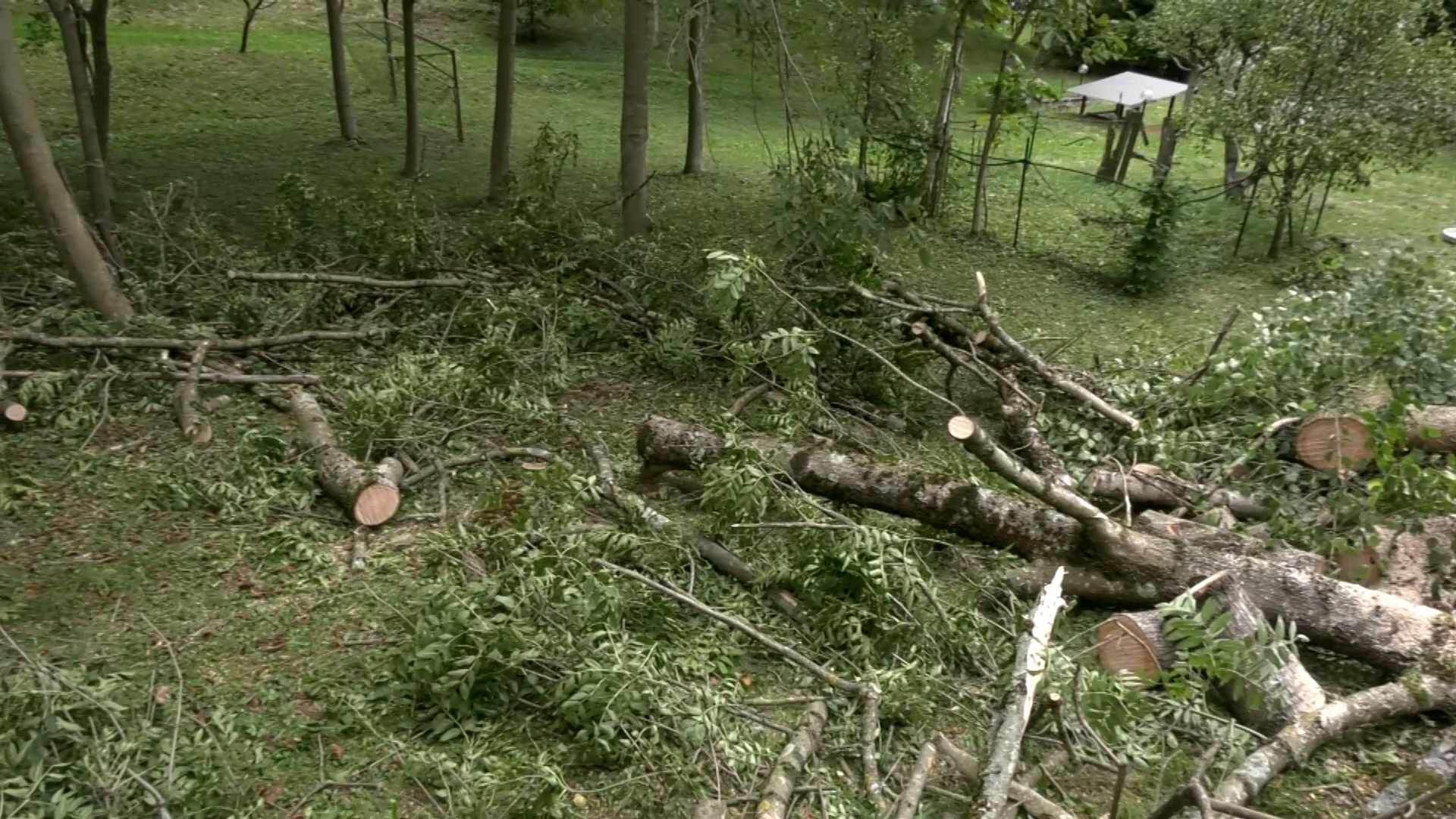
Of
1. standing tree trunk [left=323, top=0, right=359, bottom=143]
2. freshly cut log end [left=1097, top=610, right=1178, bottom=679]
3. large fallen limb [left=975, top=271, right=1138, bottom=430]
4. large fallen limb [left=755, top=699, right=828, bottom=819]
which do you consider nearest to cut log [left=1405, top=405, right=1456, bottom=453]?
large fallen limb [left=975, top=271, right=1138, bottom=430]

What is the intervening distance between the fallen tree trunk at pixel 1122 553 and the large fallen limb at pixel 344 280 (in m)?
2.56

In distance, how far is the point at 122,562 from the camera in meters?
4.37

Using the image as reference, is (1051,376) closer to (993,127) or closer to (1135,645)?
(1135,645)

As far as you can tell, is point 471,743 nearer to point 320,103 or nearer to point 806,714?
point 806,714

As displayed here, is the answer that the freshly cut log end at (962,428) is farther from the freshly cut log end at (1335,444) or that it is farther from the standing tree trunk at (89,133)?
the standing tree trunk at (89,133)

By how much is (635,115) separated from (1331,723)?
6487mm

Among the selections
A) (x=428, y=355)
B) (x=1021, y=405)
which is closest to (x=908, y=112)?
(x=1021, y=405)

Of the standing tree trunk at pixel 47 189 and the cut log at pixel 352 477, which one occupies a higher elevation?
the standing tree trunk at pixel 47 189

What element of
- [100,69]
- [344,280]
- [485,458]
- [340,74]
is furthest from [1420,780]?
[340,74]

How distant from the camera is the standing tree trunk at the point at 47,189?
212 inches

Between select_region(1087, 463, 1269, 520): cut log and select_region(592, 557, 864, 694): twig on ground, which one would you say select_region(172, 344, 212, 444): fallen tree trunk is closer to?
select_region(592, 557, 864, 694): twig on ground

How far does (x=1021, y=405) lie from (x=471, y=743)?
3.68m

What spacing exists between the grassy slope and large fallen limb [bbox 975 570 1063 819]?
1.06 meters

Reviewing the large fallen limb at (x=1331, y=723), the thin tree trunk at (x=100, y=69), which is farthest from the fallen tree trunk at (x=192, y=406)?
the large fallen limb at (x=1331, y=723)
